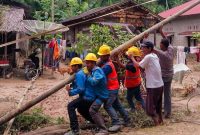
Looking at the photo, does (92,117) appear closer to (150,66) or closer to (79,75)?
(79,75)

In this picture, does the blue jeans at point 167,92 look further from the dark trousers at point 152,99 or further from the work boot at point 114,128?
the work boot at point 114,128

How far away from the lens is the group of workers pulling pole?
664 cm

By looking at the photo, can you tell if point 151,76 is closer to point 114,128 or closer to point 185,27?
point 114,128

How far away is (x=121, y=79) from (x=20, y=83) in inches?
315

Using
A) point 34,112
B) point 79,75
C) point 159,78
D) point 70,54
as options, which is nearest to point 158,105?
point 159,78

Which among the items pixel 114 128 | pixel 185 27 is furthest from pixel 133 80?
pixel 185 27

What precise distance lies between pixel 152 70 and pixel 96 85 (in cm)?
132

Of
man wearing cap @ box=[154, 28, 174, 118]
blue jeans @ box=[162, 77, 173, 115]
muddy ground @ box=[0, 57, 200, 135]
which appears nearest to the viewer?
muddy ground @ box=[0, 57, 200, 135]

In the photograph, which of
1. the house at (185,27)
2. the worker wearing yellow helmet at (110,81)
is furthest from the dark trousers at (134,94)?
the house at (185,27)

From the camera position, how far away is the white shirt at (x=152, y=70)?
24.1 feet

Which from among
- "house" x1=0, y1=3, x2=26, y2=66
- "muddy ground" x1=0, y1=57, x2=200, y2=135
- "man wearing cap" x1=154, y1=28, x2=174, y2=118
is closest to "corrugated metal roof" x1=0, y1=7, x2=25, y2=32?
"house" x1=0, y1=3, x2=26, y2=66

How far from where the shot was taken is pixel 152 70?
24.2 ft

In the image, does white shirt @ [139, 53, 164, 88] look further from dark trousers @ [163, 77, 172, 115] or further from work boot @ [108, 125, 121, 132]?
work boot @ [108, 125, 121, 132]

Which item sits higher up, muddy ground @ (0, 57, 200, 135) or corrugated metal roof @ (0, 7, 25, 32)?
corrugated metal roof @ (0, 7, 25, 32)
